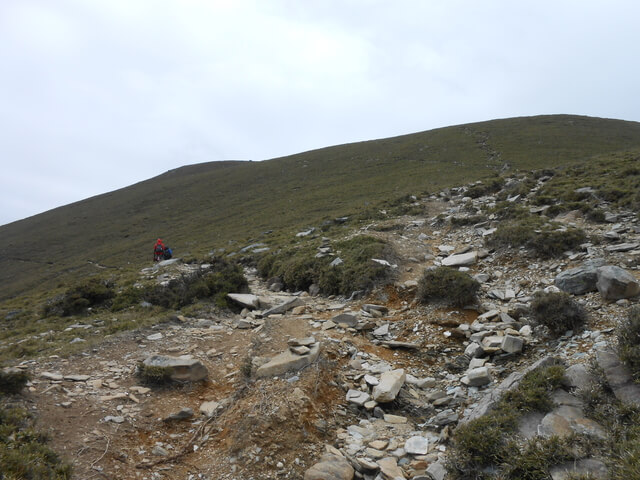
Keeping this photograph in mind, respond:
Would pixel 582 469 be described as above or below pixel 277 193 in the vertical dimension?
below

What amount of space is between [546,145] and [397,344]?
5349cm

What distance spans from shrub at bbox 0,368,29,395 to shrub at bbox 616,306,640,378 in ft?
27.1

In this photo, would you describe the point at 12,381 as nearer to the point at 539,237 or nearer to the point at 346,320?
the point at 346,320

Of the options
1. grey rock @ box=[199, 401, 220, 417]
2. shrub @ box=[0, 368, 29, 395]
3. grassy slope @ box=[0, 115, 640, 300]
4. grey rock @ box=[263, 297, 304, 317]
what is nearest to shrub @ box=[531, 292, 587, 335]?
grey rock @ box=[199, 401, 220, 417]

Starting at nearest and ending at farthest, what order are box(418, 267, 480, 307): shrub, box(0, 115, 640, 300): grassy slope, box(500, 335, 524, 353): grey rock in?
box(500, 335, 524, 353): grey rock < box(418, 267, 480, 307): shrub < box(0, 115, 640, 300): grassy slope

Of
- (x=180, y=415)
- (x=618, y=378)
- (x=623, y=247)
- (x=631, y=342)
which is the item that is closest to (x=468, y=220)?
(x=623, y=247)

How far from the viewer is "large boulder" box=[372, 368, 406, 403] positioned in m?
5.50

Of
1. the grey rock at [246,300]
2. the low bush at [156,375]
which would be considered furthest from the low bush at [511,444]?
the grey rock at [246,300]

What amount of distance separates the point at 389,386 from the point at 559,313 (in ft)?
Result: 11.1

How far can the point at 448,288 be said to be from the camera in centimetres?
852

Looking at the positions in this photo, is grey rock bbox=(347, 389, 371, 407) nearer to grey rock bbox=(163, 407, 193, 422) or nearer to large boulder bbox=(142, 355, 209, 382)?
Result: grey rock bbox=(163, 407, 193, 422)

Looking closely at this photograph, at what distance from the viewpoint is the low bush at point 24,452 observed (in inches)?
146

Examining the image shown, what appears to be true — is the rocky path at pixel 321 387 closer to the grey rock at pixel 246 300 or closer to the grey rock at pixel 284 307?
the grey rock at pixel 284 307

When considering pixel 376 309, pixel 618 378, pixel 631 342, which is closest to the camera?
pixel 618 378
